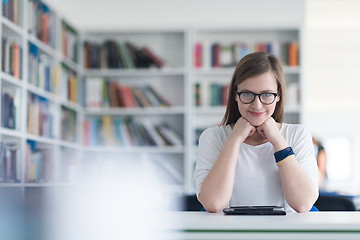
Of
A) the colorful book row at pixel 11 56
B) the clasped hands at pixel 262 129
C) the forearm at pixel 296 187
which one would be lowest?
the forearm at pixel 296 187

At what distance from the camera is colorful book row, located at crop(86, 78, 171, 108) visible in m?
5.51

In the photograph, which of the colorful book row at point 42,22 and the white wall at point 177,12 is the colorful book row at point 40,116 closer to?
the colorful book row at point 42,22

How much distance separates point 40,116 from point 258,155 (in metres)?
2.98

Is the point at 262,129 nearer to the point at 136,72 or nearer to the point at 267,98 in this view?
the point at 267,98

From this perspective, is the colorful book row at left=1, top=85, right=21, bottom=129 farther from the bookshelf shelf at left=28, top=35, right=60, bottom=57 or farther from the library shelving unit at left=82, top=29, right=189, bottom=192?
the library shelving unit at left=82, top=29, right=189, bottom=192

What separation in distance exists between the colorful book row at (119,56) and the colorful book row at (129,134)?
0.49 m

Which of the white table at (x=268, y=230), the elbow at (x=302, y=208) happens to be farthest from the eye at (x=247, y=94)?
the white table at (x=268, y=230)

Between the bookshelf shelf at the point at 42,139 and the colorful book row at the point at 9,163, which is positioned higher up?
the bookshelf shelf at the point at 42,139

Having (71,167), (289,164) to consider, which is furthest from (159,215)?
(71,167)

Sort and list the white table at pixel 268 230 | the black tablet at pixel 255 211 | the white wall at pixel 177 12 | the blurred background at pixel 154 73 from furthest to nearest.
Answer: the white wall at pixel 177 12 → the blurred background at pixel 154 73 → the black tablet at pixel 255 211 → the white table at pixel 268 230

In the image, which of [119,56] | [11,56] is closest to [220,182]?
[11,56]

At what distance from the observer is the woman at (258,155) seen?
168 cm

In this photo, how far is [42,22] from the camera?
4.66 m

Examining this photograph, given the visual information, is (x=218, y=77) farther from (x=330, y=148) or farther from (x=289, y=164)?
(x=330, y=148)
